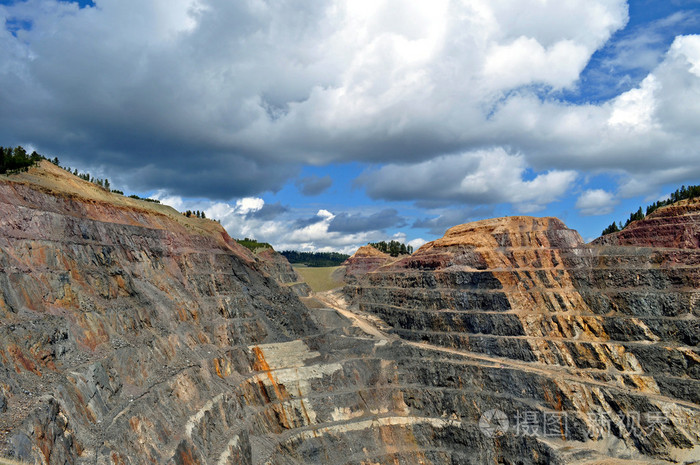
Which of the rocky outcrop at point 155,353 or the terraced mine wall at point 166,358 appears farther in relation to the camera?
the terraced mine wall at point 166,358

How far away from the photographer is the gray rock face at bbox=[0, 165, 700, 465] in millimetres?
33781

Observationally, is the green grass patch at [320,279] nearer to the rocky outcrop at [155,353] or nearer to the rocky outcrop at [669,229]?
the rocky outcrop at [155,353]

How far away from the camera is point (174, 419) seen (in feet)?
127

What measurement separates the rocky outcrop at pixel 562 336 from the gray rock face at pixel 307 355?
0.82ft

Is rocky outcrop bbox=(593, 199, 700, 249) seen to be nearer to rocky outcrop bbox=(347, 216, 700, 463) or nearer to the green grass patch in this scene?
rocky outcrop bbox=(347, 216, 700, 463)

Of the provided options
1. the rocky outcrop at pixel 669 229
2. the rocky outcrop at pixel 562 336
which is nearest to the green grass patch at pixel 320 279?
the rocky outcrop at pixel 562 336

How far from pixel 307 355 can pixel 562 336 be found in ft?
126

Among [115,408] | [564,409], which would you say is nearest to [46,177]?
[115,408]

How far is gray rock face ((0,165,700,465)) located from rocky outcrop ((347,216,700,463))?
0.82ft

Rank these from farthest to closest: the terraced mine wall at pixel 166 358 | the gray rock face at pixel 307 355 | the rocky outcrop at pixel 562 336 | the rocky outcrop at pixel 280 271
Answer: the rocky outcrop at pixel 280 271, the rocky outcrop at pixel 562 336, the gray rock face at pixel 307 355, the terraced mine wall at pixel 166 358

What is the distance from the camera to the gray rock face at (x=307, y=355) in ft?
111

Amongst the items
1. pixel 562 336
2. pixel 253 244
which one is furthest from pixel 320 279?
pixel 562 336

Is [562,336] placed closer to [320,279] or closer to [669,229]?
[669,229]

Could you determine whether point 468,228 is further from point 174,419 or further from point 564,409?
point 174,419
